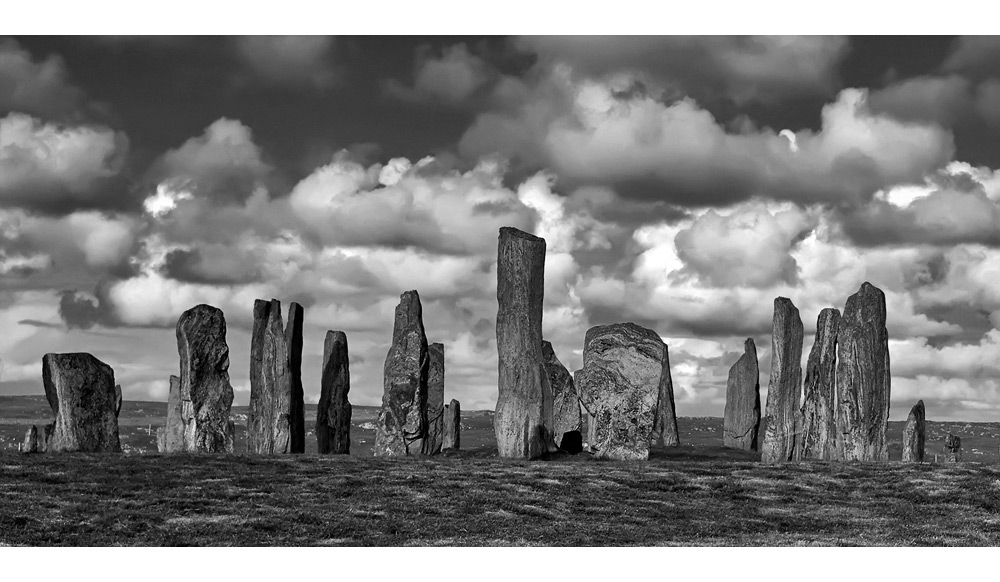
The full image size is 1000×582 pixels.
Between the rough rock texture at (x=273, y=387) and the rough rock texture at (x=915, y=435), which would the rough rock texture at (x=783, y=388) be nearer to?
the rough rock texture at (x=915, y=435)

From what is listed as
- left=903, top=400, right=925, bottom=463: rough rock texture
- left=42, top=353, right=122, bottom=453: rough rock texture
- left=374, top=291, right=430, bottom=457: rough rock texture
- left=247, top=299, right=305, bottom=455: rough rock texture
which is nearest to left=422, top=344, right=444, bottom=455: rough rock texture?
left=374, top=291, right=430, bottom=457: rough rock texture

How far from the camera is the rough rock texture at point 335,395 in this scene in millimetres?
34625

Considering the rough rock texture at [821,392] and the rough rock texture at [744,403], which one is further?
the rough rock texture at [744,403]

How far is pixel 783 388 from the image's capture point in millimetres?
30500

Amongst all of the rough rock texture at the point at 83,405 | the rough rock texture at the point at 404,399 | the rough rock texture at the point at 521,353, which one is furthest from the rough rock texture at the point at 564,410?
the rough rock texture at the point at 83,405

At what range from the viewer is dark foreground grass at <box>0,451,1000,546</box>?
18.6 m

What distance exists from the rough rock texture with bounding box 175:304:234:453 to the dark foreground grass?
3536mm

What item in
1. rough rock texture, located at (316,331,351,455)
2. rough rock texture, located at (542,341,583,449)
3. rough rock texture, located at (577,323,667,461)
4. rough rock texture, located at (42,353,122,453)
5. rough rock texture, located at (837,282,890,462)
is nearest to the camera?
rough rock texture, located at (42,353,122,453)

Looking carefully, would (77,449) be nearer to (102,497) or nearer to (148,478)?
(148,478)

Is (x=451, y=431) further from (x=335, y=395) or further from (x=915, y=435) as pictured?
(x=915, y=435)

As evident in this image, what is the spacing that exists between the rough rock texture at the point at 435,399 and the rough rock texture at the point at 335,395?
2610 millimetres

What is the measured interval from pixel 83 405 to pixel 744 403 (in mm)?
24053

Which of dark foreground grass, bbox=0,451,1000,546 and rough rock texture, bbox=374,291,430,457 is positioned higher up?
rough rock texture, bbox=374,291,430,457

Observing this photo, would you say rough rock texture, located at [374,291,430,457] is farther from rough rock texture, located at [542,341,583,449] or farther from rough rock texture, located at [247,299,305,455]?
rough rock texture, located at [542,341,583,449]
